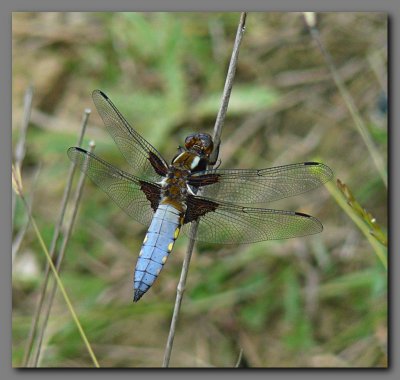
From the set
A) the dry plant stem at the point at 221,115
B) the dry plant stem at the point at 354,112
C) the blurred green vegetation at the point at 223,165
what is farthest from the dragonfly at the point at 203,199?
the blurred green vegetation at the point at 223,165

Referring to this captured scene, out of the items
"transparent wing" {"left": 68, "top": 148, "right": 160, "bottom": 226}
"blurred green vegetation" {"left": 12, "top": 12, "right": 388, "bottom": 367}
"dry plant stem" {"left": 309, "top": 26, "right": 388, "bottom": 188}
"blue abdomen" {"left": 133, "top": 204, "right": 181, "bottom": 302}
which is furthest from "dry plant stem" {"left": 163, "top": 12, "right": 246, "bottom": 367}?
"blurred green vegetation" {"left": 12, "top": 12, "right": 388, "bottom": 367}

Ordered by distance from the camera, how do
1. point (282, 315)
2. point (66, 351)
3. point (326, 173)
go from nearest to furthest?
1. point (326, 173)
2. point (66, 351)
3. point (282, 315)

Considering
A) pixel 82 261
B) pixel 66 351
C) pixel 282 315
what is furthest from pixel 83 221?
pixel 282 315

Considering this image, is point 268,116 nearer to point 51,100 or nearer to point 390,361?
point 51,100

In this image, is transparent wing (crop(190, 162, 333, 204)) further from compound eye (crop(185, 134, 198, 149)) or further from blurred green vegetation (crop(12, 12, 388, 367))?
blurred green vegetation (crop(12, 12, 388, 367))

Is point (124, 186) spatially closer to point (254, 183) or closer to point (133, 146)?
point (133, 146)

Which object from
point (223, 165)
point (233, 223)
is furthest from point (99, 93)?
point (223, 165)
